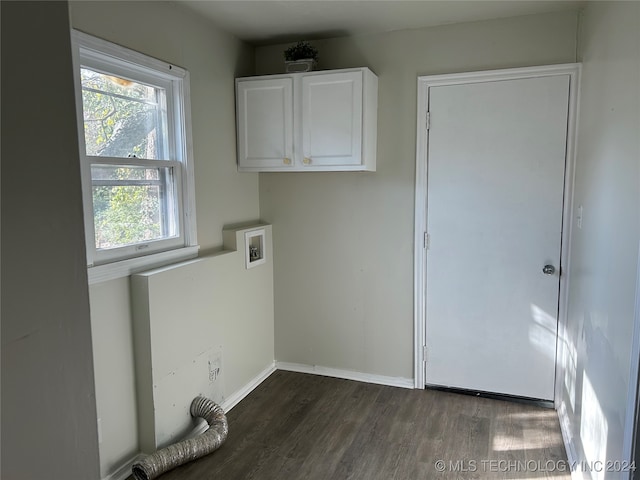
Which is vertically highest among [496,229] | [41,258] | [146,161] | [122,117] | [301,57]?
[301,57]

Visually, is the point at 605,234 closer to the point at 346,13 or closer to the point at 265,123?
the point at 346,13

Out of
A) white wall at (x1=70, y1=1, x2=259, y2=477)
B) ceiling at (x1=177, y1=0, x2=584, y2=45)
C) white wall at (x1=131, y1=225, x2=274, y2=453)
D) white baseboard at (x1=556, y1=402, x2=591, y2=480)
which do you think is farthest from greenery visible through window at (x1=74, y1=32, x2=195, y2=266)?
white baseboard at (x1=556, y1=402, x2=591, y2=480)

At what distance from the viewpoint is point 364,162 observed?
Result: 3.05m

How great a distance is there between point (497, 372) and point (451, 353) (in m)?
0.32

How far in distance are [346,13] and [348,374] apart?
2.49 metres

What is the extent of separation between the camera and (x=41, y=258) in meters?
0.58

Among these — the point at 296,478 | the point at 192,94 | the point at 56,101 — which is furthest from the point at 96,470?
the point at 192,94

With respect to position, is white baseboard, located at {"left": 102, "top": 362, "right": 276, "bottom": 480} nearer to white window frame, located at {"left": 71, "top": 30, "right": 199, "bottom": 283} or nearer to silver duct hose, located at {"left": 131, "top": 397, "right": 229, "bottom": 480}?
silver duct hose, located at {"left": 131, "top": 397, "right": 229, "bottom": 480}

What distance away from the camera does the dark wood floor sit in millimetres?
2445

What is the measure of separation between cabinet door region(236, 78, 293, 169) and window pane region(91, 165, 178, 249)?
695 mm

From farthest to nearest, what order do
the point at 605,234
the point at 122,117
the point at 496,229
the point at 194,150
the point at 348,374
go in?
the point at 348,374 → the point at 496,229 → the point at 194,150 → the point at 122,117 → the point at 605,234

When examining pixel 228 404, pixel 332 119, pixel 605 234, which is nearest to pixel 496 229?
pixel 605 234

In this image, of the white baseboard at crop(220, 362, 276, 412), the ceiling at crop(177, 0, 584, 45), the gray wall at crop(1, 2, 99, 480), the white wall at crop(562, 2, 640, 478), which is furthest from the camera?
the white baseboard at crop(220, 362, 276, 412)

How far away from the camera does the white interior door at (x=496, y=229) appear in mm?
2939
